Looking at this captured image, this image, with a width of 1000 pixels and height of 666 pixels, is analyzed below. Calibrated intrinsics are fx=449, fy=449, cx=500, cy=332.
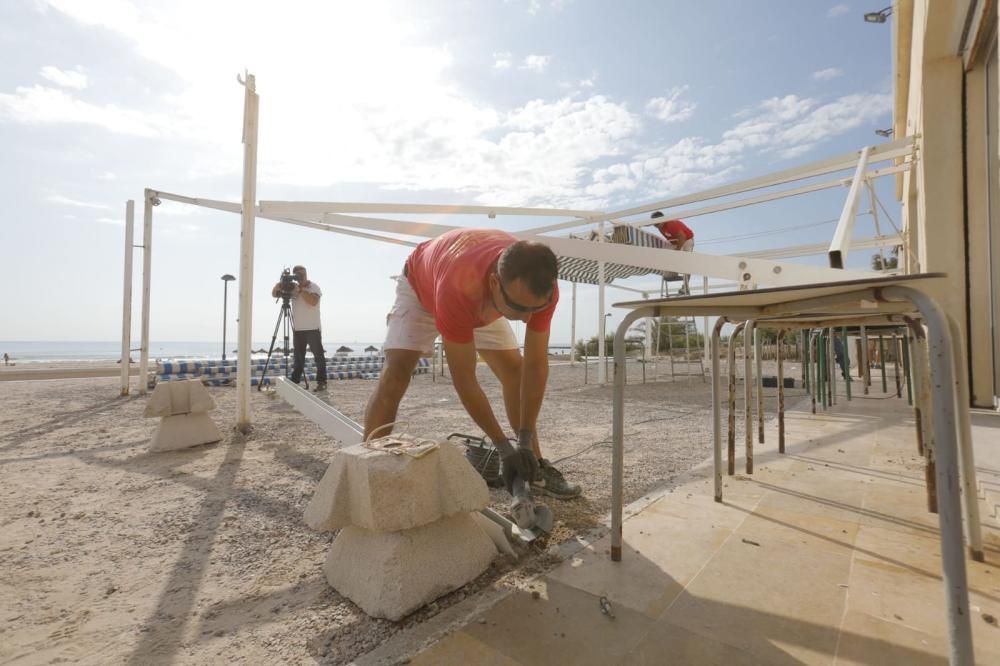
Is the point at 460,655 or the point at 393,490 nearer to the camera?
the point at 460,655

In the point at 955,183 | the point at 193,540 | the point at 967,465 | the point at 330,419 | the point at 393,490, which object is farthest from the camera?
the point at 955,183

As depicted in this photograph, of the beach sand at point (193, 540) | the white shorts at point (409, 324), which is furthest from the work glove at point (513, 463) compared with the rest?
the white shorts at point (409, 324)

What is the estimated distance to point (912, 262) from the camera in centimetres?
461

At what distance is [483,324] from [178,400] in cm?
222

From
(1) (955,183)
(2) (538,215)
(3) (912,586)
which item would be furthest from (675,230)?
(3) (912,586)

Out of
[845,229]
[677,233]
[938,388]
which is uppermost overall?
[677,233]

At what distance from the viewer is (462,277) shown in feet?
5.49

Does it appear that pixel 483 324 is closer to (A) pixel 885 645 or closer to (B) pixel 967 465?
(A) pixel 885 645

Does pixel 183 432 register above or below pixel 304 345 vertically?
below

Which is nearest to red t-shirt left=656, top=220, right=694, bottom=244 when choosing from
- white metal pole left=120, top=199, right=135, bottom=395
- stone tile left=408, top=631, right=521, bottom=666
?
stone tile left=408, top=631, right=521, bottom=666

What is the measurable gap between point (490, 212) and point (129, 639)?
180 inches

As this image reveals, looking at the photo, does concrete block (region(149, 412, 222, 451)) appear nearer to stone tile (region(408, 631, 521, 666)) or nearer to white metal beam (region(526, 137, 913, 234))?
stone tile (region(408, 631, 521, 666))

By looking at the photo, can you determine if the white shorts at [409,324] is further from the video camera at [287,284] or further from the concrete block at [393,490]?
the video camera at [287,284]

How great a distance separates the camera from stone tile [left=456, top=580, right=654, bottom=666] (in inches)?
36.6
